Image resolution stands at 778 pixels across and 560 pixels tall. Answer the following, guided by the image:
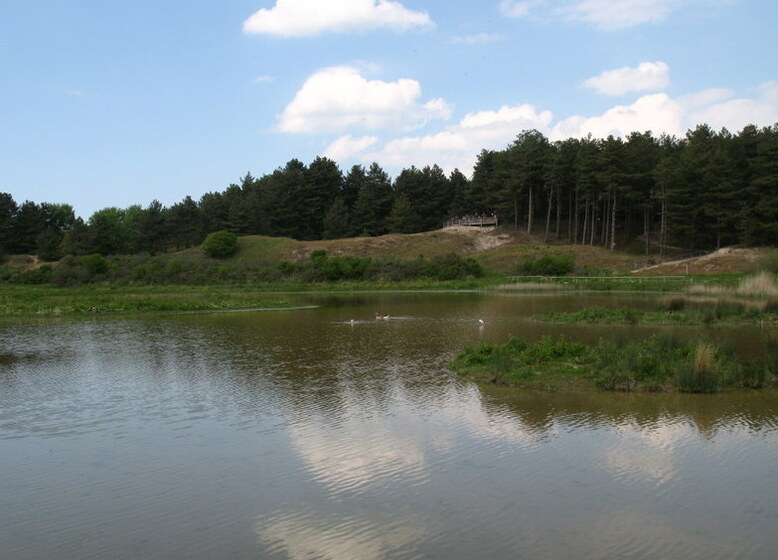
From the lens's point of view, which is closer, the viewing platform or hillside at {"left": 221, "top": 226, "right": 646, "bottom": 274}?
hillside at {"left": 221, "top": 226, "right": 646, "bottom": 274}

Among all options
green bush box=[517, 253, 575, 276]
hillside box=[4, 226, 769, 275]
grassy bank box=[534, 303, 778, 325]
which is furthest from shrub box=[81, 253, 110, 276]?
grassy bank box=[534, 303, 778, 325]

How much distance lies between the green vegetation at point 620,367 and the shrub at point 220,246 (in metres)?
72.2

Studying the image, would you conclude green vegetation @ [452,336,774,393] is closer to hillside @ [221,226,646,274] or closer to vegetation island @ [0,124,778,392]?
vegetation island @ [0,124,778,392]

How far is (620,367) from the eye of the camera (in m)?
18.3

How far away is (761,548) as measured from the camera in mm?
8578

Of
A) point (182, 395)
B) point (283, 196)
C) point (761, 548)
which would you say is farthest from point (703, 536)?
point (283, 196)

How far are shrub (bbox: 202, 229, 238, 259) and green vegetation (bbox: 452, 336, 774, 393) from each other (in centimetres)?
7215

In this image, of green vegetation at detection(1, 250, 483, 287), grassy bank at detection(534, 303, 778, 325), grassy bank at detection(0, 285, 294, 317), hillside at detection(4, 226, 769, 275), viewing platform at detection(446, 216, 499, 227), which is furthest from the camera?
viewing platform at detection(446, 216, 499, 227)

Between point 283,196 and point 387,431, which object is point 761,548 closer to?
point 387,431

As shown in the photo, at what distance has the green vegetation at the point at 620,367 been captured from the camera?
57.8ft

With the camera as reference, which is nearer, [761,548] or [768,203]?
[761,548]

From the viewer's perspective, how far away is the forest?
78.2 m

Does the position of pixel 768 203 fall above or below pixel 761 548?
above

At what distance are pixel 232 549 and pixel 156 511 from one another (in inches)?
78.6
